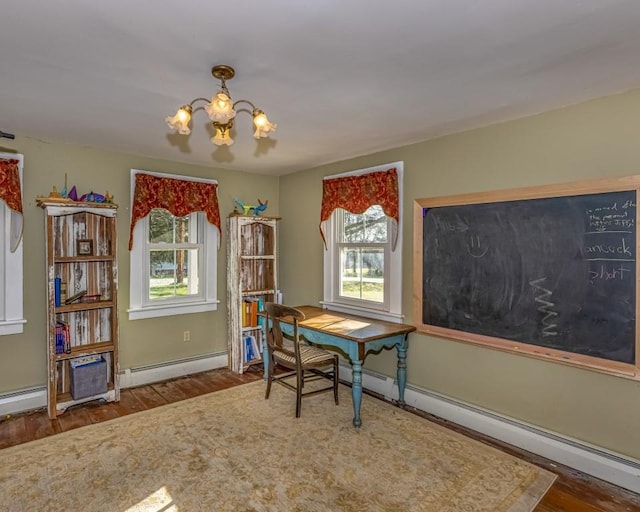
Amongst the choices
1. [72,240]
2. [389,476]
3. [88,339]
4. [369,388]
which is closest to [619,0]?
[389,476]

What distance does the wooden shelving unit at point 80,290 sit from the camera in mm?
3113

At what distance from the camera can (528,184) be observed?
105 inches

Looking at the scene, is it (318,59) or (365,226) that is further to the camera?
(365,226)

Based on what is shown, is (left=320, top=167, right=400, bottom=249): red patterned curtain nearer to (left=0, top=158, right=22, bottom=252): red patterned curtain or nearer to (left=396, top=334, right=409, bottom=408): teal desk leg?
(left=396, top=334, right=409, bottom=408): teal desk leg

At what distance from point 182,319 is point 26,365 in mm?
1376

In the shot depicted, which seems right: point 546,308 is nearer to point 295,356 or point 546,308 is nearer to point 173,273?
point 295,356

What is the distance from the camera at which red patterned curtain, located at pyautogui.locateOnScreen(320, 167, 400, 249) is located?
348cm

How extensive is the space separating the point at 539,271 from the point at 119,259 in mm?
3634

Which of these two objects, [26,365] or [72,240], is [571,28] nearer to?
[72,240]

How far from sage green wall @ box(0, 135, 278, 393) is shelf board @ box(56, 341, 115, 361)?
279mm

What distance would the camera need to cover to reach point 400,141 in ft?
10.8

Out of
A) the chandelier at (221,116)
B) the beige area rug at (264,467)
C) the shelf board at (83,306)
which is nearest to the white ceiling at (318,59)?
the chandelier at (221,116)

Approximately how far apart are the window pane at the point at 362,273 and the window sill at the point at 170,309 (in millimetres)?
1526

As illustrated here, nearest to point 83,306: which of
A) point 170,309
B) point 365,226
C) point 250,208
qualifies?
point 170,309
